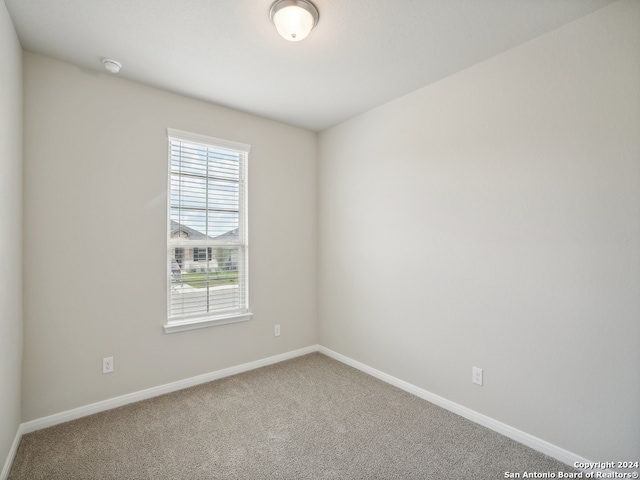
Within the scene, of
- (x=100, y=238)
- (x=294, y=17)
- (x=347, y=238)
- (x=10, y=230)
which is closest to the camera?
(x=294, y=17)

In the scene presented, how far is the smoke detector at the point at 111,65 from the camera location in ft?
7.97

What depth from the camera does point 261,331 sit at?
359cm

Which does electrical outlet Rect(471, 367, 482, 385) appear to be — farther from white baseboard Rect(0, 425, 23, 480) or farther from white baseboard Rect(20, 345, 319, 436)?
white baseboard Rect(0, 425, 23, 480)

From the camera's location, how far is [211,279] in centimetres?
324

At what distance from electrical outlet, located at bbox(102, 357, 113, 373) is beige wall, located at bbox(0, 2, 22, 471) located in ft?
1.66

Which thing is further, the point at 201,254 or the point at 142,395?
the point at 201,254

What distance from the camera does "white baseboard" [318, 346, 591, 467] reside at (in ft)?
6.74

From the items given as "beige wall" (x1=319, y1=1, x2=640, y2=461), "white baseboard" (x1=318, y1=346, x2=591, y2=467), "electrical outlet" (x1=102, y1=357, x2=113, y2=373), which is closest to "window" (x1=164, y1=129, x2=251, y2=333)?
"electrical outlet" (x1=102, y1=357, x2=113, y2=373)

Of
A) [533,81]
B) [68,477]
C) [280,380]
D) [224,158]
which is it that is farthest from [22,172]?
[533,81]

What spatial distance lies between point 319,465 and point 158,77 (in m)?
3.04

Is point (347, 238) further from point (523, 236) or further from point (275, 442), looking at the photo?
point (275, 442)

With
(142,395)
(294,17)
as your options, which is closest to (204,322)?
(142,395)

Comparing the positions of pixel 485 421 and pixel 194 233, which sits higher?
pixel 194 233

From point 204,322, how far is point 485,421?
246 centimetres
